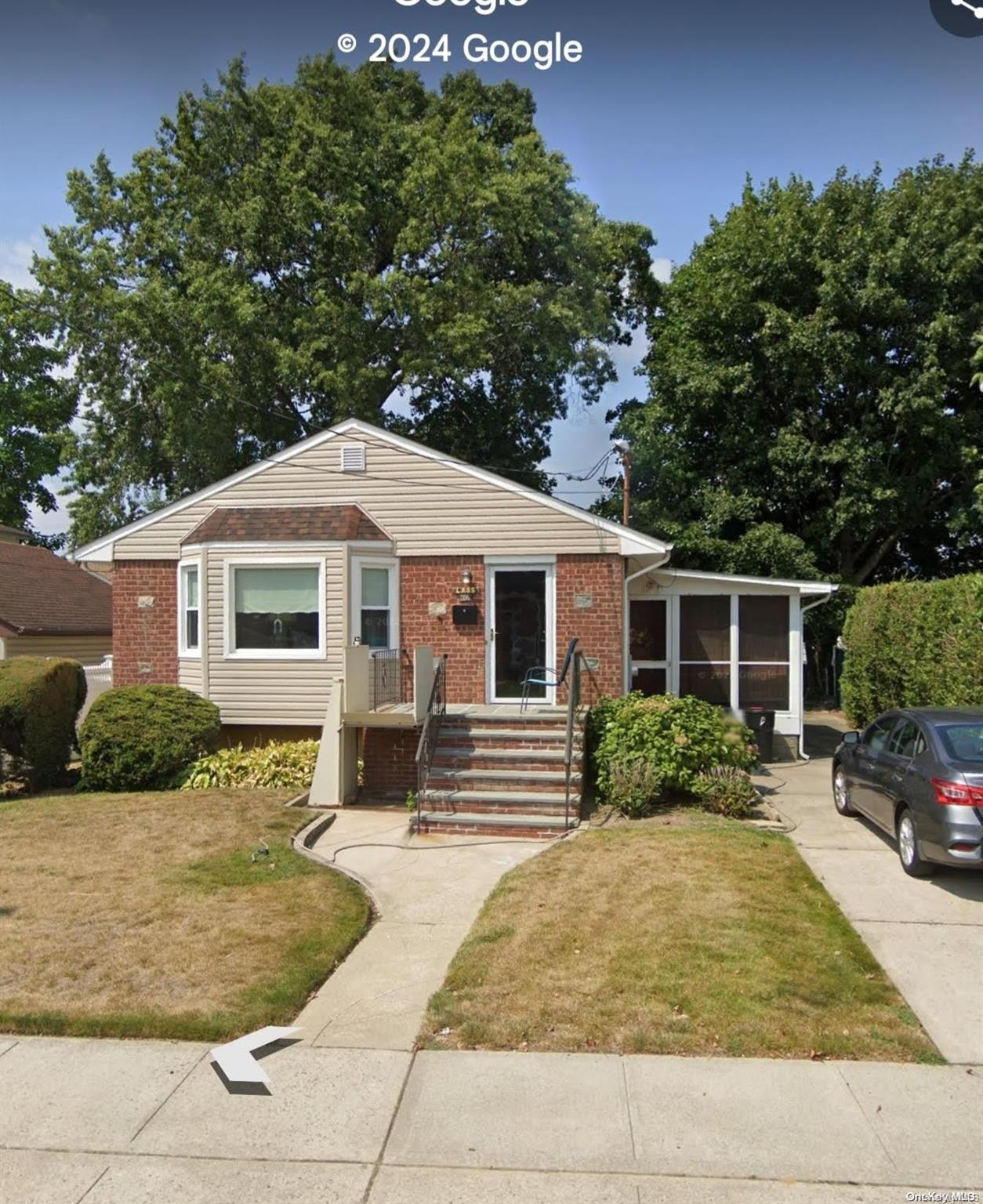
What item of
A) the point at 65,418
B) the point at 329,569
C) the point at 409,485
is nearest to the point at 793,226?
the point at 409,485

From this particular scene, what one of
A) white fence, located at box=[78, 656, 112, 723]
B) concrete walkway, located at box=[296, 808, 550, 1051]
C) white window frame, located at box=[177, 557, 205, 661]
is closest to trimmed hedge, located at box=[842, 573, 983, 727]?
concrete walkway, located at box=[296, 808, 550, 1051]

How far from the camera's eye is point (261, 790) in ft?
36.7

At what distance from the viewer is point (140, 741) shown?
11.6 m

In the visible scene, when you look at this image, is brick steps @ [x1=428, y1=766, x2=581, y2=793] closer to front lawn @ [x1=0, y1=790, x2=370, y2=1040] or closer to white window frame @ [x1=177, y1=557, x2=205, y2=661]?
front lawn @ [x1=0, y1=790, x2=370, y2=1040]

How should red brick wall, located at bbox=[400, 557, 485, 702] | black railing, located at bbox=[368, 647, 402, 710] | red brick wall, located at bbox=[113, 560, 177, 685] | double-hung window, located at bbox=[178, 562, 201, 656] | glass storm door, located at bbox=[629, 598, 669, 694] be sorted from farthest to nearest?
glass storm door, located at bbox=[629, 598, 669, 694] < red brick wall, located at bbox=[113, 560, 177, 685] < double-hung window, located at bbox=[178, 562, 201, 656] < red brick wall, located at bbox=[400, 557, 485, 702] < black railing, located at bbox=[368, 647, 402, 710]

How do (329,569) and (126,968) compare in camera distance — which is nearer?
(126,968)

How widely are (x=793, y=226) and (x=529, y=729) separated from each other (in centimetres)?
1712

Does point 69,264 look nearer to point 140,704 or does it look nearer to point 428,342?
point 428,342

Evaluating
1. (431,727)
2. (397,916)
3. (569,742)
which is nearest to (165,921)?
(397,916)

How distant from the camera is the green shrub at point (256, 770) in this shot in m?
11.5

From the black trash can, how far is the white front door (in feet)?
12.4

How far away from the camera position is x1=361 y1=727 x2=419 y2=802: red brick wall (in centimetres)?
1173

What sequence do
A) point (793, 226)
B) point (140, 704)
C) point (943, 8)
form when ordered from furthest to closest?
point (793, 226) < point (140, 704) < point (943, 8)

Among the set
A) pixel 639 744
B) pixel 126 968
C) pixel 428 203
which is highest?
pixel 428 203
